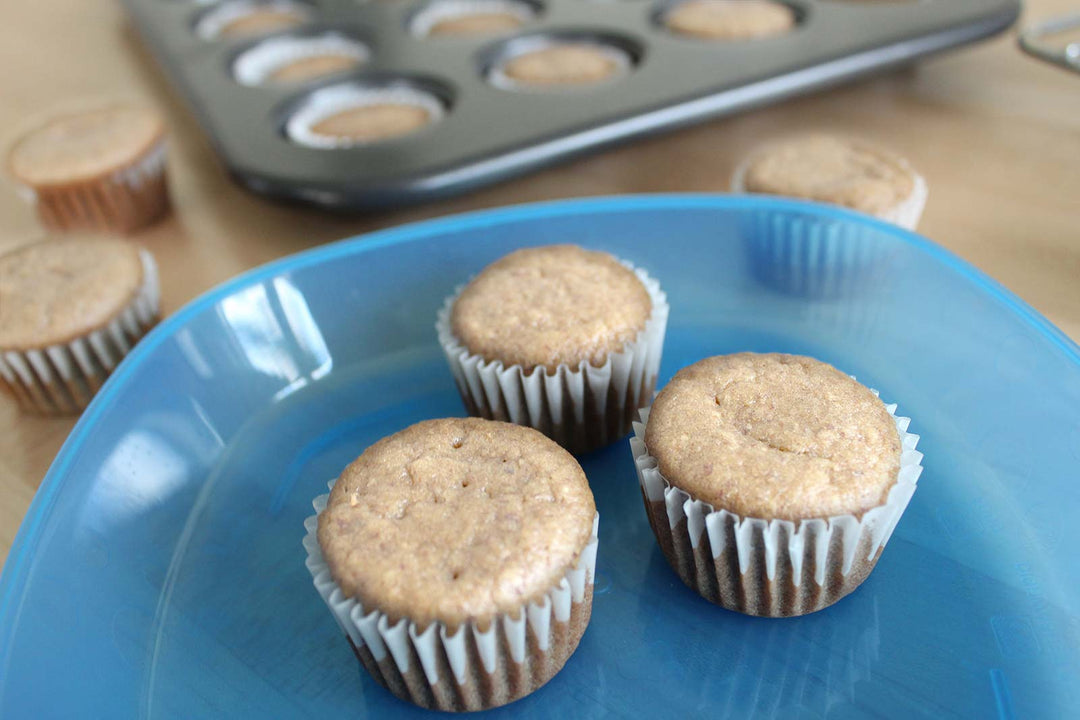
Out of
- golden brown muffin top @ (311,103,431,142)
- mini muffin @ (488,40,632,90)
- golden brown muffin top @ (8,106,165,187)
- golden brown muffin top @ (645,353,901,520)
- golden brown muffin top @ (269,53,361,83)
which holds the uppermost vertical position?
golden brown muffin top @ (8,106,165,187)

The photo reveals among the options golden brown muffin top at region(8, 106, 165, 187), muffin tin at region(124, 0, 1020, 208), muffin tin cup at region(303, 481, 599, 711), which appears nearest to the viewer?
muffin tin cup at region(303, 481, 599, 711)

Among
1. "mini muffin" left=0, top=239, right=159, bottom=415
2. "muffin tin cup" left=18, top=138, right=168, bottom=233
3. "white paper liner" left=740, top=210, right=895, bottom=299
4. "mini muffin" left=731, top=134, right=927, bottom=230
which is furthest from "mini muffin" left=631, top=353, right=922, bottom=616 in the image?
"muffin tin cup" left=18, top=138, right=168, bottom=233

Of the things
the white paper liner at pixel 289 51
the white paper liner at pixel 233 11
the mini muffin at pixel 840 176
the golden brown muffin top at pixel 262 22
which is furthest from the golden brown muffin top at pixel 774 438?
the white paper liner at pixel 233 11

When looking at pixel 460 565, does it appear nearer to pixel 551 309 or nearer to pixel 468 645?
pixel 468 645

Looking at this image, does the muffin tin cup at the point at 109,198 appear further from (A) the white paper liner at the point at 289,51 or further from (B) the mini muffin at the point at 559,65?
(B) the mini muffin at the point at 559,65

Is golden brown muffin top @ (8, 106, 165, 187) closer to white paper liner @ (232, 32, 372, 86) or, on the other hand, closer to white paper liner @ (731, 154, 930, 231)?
white paper liner @ (232, 32, 372, 86)

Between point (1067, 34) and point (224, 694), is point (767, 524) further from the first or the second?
point (1067, 34)

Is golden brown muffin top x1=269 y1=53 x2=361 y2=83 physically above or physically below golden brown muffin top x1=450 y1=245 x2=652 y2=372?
above
